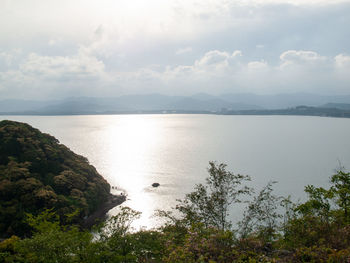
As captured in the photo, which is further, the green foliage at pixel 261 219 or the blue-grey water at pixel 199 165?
Result: the blue-grey water at pixel 199 165

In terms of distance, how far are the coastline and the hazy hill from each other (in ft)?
2.88

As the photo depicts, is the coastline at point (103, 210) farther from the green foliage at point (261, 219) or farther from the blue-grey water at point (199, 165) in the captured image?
the green foliage at point (261, 219)

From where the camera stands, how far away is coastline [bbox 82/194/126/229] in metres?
41.8

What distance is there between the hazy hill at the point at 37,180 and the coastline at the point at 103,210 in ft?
2.88

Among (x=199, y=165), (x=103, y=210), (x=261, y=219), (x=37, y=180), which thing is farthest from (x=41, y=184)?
(x=199, y=165)

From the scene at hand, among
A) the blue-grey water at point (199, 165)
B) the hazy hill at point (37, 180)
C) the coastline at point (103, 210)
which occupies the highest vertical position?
the hazy hill at point (37, 180)

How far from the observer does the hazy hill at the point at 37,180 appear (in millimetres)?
37469

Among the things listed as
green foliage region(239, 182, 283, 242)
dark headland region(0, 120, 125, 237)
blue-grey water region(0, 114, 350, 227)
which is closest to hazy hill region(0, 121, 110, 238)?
dark headland region(0, 120, 125, 237)

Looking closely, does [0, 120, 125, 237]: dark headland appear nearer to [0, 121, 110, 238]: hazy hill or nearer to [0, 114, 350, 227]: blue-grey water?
[0, 121, 110, 238]: hazy hill

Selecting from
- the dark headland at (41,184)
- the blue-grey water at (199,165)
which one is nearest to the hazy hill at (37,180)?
the dark headland at (41,184)

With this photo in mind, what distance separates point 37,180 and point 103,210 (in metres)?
12.4

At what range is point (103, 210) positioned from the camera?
4772cm

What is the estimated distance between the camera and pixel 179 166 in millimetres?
81688

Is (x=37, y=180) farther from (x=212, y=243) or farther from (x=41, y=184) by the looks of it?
(x=212, y=243)
